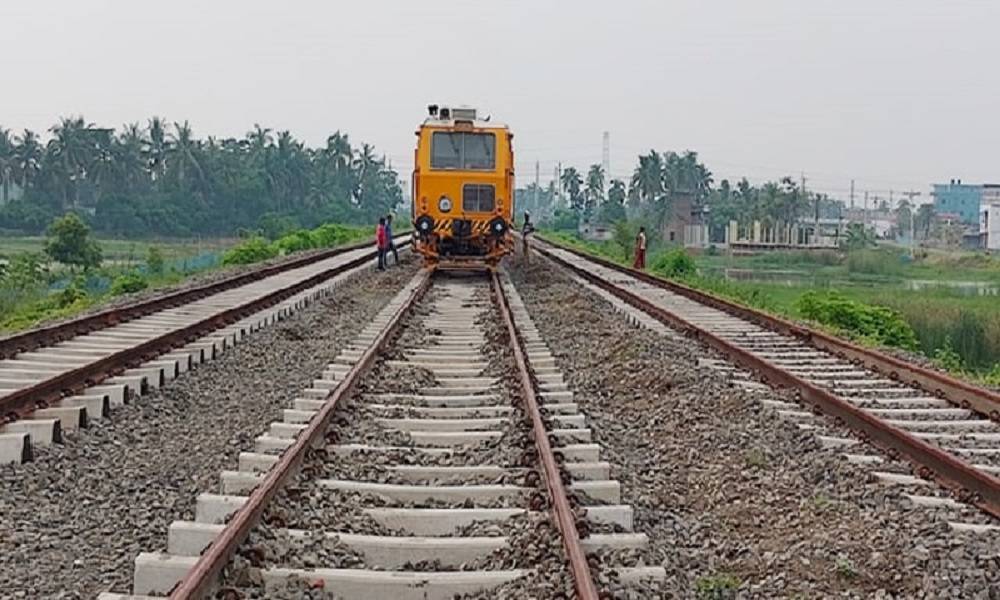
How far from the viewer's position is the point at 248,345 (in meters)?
12.4

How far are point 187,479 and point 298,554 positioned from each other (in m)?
2.14

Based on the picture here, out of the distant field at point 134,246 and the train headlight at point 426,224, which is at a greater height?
the train headlight at point 426,224

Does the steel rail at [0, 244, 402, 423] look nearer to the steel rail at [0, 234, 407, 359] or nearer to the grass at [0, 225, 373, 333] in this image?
the steel rail at [0, 234, 407, 359]

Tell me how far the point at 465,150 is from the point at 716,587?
60.3 feet

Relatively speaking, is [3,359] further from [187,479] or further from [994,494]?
Answer: [994,494]

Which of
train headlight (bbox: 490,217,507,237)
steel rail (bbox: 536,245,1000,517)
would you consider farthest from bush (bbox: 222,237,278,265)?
steel rail (bbox: 536,245,1000,517)

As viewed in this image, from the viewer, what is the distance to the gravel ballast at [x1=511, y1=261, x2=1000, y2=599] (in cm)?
476

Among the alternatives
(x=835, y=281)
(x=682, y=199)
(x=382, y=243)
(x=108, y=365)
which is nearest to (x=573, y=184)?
(x=682, y=199)

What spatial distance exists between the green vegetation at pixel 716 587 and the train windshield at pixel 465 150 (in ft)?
59.4

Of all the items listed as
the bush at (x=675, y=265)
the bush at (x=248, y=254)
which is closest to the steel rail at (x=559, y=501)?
the bush at (x=675, y=265)

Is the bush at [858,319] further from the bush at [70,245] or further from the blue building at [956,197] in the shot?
the blue building at [956,197]

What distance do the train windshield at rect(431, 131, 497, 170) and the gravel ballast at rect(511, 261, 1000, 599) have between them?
1276cm

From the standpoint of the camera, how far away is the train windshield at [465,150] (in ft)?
73.9

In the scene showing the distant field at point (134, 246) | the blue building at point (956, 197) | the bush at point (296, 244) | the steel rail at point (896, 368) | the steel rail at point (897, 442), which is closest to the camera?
the steel rail at point (897, 442)
